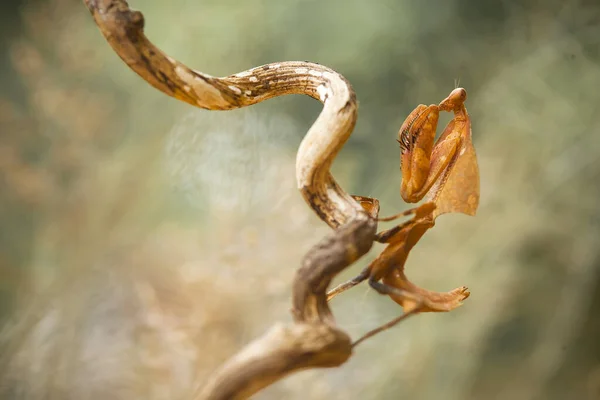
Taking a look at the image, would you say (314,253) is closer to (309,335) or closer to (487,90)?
(309,335)

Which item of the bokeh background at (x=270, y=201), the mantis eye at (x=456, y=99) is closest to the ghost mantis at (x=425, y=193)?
the mantis eye at (x=456, y=99)

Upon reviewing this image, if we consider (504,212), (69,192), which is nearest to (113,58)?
(69,192)

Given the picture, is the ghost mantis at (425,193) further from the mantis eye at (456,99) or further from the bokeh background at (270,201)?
the bokeh background at (270,201)

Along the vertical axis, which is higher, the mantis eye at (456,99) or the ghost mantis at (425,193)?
the mantis eye at (456,99)

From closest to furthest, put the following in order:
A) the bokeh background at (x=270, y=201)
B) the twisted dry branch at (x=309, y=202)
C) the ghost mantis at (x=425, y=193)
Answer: the twisted dry branch at (x=309, y=202), the ghost mantis at (x=425, y=193), the bokeh background at (x=270, y=201)

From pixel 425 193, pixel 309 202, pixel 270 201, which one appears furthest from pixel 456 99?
pixel 270 201

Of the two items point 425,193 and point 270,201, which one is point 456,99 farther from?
point 270,201

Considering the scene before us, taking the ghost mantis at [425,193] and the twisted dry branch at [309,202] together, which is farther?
the ghost mantis at [425,193]
